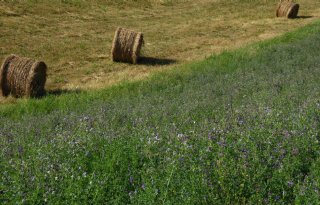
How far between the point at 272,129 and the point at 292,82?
419 cm

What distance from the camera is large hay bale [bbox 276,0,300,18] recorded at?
2566 centimetres

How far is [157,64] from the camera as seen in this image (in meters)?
15.6

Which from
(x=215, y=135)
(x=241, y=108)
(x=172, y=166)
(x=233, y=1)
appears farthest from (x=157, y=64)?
(x=233, y=1)

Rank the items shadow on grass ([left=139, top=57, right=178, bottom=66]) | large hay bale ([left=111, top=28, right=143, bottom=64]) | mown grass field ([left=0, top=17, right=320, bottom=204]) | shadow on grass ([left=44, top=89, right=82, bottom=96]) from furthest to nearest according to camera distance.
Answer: shadow on grass ([left=139, top=57, right=178, bottom=66])
large hay bale ([left=111, top=28, right=143, bottom=64])
shadow on grass ([left=44, top=89, right=82, bottom=96])
mown grass field ([left=0, top=17, right=320, bottom=204])

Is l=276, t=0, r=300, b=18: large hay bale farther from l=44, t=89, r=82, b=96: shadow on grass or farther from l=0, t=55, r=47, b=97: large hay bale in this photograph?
l=0, t=55, r=47, b=97: large hay bale

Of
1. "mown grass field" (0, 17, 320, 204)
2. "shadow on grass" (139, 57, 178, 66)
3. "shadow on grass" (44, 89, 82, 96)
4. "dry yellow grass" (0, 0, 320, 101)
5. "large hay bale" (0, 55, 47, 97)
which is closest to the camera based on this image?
Result: "mown grass field" (0, 17, 320, 204)

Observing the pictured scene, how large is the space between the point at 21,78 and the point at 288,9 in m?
18.3

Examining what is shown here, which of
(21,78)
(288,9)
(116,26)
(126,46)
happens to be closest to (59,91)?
(21,78)

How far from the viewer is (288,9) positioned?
84.3ft

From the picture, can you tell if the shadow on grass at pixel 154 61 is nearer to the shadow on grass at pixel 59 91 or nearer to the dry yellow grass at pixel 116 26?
the dry yellow grass at pixel 116 26

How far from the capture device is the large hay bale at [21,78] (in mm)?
11695

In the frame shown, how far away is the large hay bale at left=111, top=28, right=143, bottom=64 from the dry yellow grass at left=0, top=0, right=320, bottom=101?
32cm

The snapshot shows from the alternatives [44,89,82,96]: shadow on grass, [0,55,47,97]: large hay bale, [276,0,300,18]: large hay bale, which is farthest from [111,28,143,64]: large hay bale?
[276,0,300,18]: large hay bale

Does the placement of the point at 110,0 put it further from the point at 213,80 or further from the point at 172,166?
the point at 172,166
